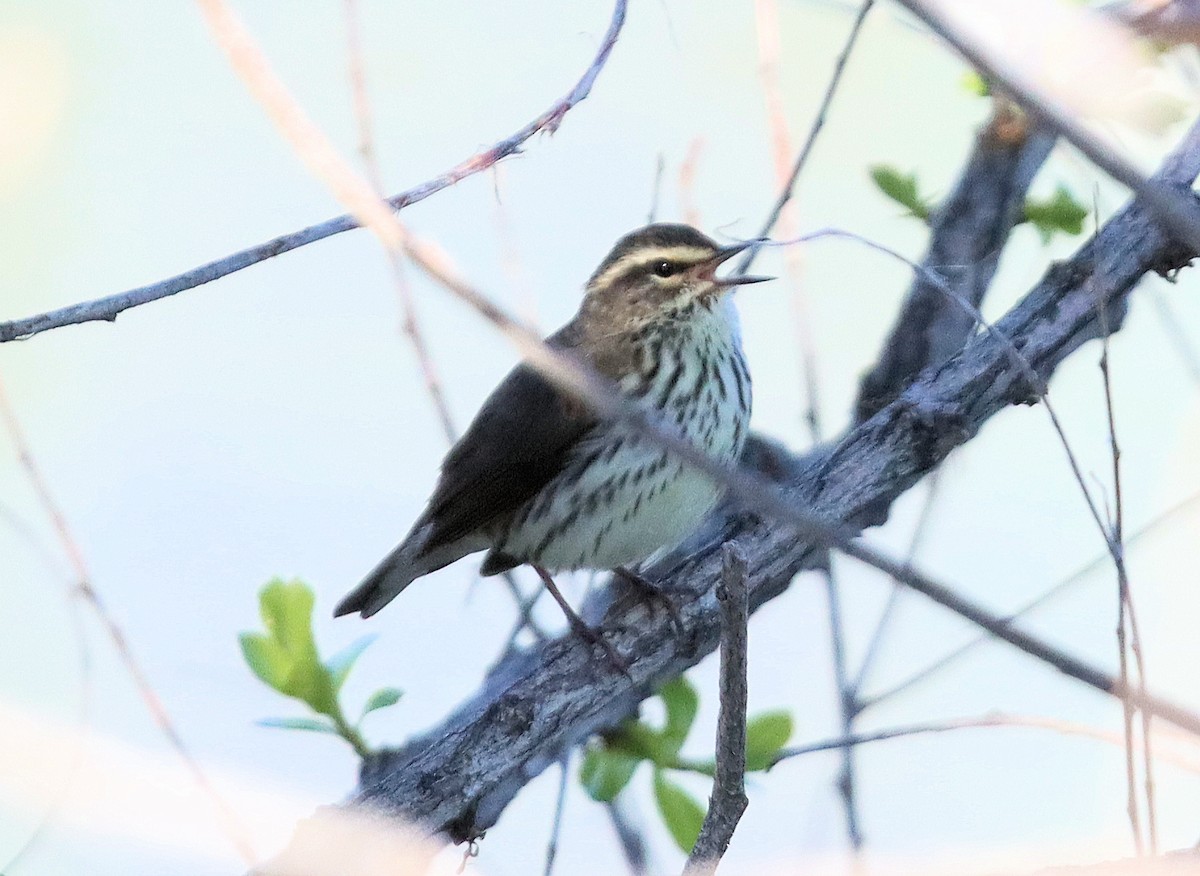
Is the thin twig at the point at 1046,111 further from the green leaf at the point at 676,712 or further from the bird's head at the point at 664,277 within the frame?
the bird's head at the point at 664,277

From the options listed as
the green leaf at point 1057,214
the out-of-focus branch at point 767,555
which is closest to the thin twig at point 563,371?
the out-of-focus branch at point 767,555

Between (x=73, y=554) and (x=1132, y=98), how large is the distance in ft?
8.79

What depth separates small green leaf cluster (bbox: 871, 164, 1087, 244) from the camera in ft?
12.5

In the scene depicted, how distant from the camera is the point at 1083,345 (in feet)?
11.4

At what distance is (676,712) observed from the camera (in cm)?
354

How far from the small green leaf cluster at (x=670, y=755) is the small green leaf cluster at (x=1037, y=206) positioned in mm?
1430

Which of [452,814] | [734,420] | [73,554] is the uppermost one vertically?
[734,420]

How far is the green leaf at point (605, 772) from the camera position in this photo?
3414 mm

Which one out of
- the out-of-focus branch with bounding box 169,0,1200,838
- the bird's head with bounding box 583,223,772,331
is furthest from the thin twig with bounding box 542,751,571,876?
the bird's head with bounding box 583,223,772,331

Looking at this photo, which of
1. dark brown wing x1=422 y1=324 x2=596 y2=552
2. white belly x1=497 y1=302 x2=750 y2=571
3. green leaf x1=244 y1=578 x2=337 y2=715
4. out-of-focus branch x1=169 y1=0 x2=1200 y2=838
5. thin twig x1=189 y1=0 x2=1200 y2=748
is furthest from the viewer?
dark brown wing x1=422 y1=324 x2=596 y2=552

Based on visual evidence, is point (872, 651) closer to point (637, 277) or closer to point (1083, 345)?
point (1083, 345)

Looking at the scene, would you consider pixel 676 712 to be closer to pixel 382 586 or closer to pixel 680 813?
pixel 680 813

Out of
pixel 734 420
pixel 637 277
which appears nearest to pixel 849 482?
pixel 734 420

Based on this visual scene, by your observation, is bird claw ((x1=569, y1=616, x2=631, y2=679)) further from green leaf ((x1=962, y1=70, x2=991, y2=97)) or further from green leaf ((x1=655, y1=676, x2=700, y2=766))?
green leaf ((x1=962, y1=70, x2=991, y2=97))
